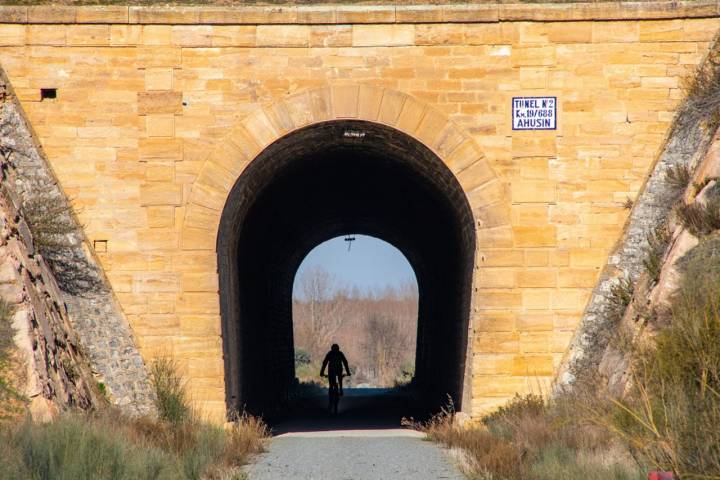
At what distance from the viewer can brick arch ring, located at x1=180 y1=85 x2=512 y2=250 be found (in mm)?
13453

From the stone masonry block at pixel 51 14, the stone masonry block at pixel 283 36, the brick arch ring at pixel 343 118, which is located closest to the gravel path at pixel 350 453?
the brick arch ring at pixel 343 118

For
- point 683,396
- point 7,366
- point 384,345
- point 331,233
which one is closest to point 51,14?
point 7,366

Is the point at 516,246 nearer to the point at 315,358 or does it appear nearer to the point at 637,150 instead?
the point at 637,150

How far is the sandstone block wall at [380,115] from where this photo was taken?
1344 centimetres

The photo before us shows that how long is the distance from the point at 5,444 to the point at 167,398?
4458 mm

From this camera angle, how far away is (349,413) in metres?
20.1

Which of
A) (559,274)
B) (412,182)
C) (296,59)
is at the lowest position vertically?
(559,274)

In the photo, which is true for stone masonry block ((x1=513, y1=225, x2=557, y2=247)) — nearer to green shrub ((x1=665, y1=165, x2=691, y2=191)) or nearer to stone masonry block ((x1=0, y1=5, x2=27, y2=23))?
green shrub ((x1=665, y1=165, x2=691, y2=191))

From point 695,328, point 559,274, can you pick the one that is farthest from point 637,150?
point 695,328

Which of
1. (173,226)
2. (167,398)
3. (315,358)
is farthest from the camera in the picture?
(315,358)

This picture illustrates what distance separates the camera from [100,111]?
44.4 ft

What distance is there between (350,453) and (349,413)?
8.07 meters

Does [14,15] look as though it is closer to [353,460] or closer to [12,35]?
[12,35]

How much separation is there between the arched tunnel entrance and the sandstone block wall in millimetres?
462
